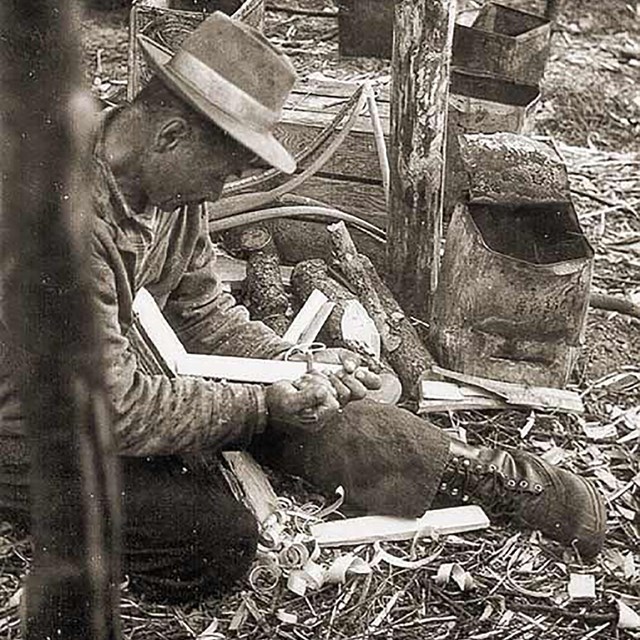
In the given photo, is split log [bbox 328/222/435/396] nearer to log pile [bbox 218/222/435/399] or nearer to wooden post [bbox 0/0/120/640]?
log pile [bbox 218/222/435/399]

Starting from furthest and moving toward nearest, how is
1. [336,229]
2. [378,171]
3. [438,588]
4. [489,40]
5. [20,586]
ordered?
[489,40]
[378,171]
[336,229]
[438,588]
[20,586]

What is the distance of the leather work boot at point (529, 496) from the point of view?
2492 mm

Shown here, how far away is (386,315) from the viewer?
3.00 meters

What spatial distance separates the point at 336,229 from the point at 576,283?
24.7 inches

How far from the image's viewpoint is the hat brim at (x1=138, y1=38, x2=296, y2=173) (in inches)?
65.5

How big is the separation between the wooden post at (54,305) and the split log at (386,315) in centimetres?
181

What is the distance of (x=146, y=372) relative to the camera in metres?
2.22

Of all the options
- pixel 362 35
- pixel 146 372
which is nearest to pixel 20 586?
pixel 146 372

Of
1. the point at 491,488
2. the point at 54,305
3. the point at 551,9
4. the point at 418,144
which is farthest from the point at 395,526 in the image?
the point at 551,9

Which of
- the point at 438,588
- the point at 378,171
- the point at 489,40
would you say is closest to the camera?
the point at 438,588

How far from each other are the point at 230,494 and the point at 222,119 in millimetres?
881

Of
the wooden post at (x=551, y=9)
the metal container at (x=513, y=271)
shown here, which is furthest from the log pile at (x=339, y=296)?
the wooden post at (x=551, y=9)

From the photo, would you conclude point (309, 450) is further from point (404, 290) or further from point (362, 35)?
point (362, 35)

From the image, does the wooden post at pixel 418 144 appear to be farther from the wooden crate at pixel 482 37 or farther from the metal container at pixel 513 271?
the wooden crate at pixel 482 37
